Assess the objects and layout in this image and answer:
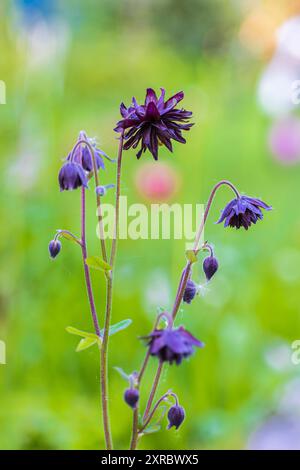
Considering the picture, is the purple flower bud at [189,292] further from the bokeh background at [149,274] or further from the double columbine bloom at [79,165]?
the bokeh background at [149,274]

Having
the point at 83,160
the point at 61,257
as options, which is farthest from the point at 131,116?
the point at 61,257

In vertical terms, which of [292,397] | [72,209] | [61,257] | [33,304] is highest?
[72,209]

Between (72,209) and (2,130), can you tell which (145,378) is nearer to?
(72,209)

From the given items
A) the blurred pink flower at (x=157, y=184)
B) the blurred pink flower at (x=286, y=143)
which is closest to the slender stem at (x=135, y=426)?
the blurred pink flower at (x=157, y=184)

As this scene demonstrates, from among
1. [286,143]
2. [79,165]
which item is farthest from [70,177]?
[286,143]

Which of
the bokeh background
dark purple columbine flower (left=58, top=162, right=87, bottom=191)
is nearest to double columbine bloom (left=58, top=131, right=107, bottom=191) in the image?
dark purple columbine flower (left=58, top=162, right=87, bottom=191)
